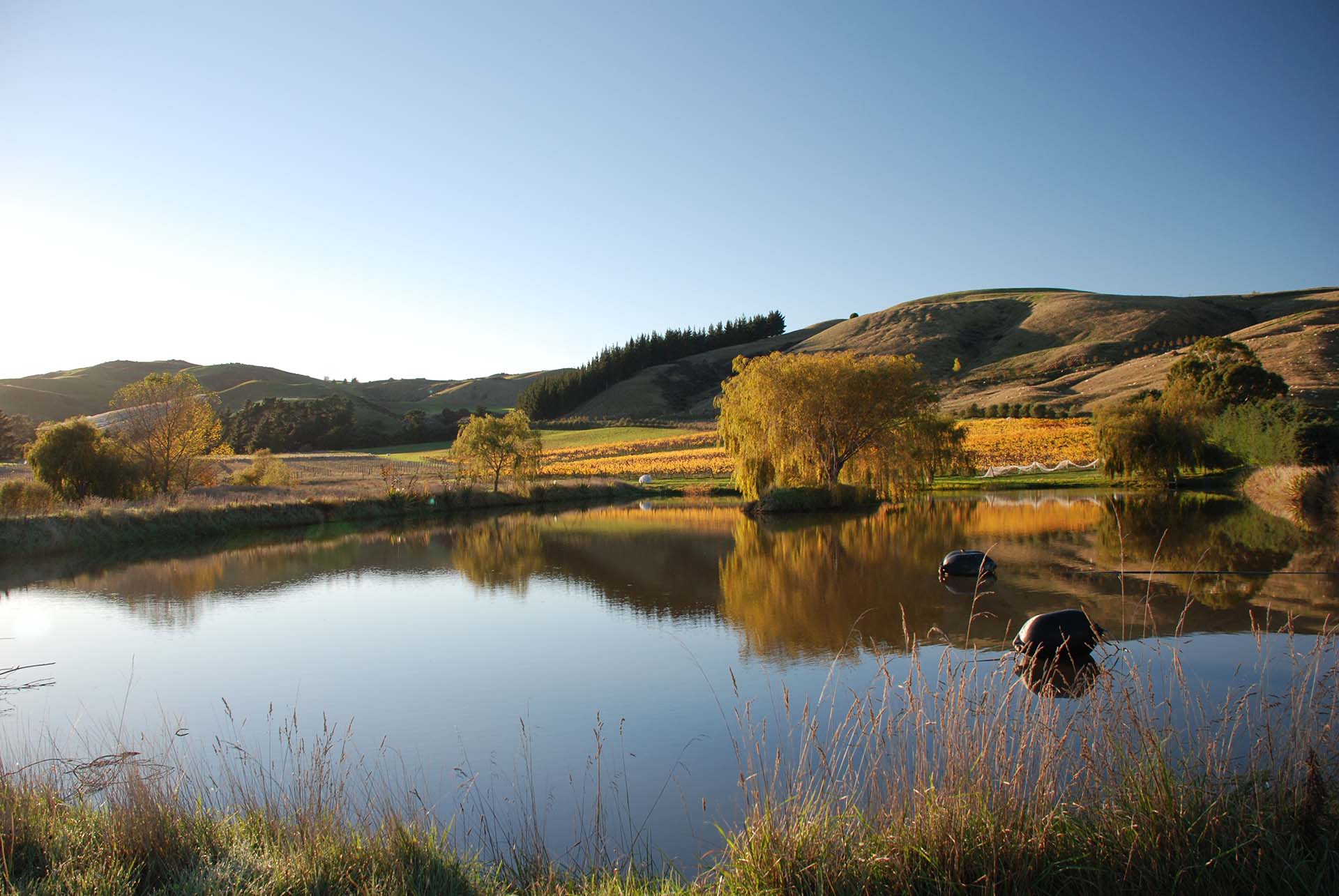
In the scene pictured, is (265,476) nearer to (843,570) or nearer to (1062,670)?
(843,570)

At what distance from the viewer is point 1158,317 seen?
3989 inches

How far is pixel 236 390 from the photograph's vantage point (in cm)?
11388

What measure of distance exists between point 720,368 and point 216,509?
95.9m

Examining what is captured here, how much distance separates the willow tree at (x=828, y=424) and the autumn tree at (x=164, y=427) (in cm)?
2301

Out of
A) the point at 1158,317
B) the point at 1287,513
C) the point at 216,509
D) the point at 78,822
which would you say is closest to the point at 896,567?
the point at 78,822

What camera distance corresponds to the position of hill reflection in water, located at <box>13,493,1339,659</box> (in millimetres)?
11602

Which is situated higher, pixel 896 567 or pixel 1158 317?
pixel 1158 317

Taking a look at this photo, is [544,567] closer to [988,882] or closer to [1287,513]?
[988,882]

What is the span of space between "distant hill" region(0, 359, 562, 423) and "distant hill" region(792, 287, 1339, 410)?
195ft

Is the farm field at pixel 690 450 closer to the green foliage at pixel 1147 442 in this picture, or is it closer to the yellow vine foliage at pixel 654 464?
the yellow vine foliage at pixel 654 464

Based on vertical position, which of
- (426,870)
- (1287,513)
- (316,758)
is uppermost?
(316,758)

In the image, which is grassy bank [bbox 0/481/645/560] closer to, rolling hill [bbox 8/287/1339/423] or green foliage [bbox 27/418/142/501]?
green foliage [bbox 27/418/142/501]

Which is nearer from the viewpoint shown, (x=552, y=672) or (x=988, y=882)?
(x=988, y=882)

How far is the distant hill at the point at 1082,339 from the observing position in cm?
6388
